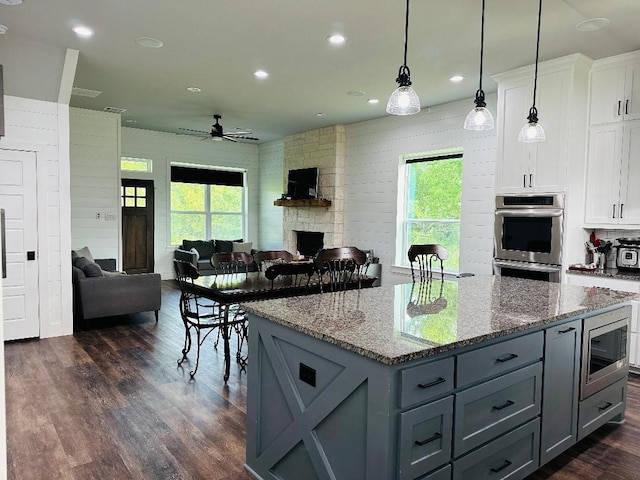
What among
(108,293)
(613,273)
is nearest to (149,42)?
(108,293)

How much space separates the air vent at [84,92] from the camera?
5.66m

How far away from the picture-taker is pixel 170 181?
9.10 metres

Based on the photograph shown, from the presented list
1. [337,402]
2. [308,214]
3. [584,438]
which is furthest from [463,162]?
[337,402]

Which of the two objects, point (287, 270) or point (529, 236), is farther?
point (529, 236)

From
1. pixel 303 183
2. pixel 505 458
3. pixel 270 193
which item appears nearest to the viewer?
pixel 505 458

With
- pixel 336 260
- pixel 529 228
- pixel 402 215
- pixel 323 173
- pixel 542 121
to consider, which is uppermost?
pixel 542 121

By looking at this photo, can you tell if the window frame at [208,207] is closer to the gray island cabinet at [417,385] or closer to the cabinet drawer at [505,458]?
the gray island cabinet at [417,385]

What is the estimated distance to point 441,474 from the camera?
68.6 inches

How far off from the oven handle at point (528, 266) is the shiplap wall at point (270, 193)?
18.0ft

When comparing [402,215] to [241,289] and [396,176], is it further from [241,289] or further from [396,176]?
[241,289]

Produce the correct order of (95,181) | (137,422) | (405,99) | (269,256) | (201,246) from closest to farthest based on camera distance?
(405,99) < (137,422) < (269,256) < (95,181) < (201,246)

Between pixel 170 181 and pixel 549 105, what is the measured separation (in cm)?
713

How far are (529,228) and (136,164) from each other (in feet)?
23.7

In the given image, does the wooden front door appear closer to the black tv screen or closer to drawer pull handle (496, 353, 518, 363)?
the black tv screen
